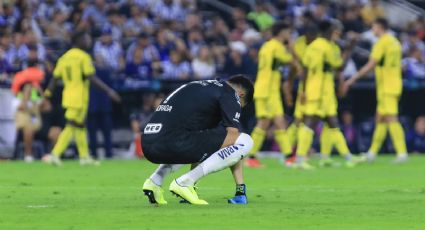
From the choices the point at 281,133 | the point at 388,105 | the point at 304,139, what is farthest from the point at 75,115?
the point at 388,105

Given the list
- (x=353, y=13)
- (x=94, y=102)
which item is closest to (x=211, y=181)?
(x=94, y=102)

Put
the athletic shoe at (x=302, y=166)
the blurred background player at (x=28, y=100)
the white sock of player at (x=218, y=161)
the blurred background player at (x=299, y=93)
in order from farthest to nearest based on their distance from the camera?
the blurred background player at (x=28, y=100)
the blurred background player at (x=299, y=93)
the athletic shoe at (x=302, y=166)
the white sock of player at (x=218, y=161)

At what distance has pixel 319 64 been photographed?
2136 cm

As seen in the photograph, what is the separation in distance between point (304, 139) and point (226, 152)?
8.54 meters

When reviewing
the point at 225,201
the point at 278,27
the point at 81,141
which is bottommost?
the point at 81,141

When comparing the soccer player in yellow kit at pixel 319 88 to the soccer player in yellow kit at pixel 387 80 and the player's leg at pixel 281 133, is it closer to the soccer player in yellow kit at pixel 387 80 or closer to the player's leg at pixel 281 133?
the player's leg at pixel 281 133

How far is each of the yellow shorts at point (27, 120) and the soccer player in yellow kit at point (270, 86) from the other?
5.39 m

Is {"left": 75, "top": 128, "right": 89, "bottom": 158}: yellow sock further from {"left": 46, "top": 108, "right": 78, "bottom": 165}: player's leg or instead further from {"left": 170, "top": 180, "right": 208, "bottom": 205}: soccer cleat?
{"left": 170, "top": 180, "right": 208, "bottom": 205}: soccer cleat

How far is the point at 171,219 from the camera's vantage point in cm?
1122

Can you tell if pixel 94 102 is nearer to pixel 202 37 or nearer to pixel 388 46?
pixel 202 37

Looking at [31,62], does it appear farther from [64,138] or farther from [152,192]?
[152,192]

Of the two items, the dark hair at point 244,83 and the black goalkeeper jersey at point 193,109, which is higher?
the dark hair at point 244,83

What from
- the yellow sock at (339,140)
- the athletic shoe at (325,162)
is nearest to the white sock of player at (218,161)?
the yellow sock at (339,140)

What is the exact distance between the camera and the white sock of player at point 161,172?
12974 mm
